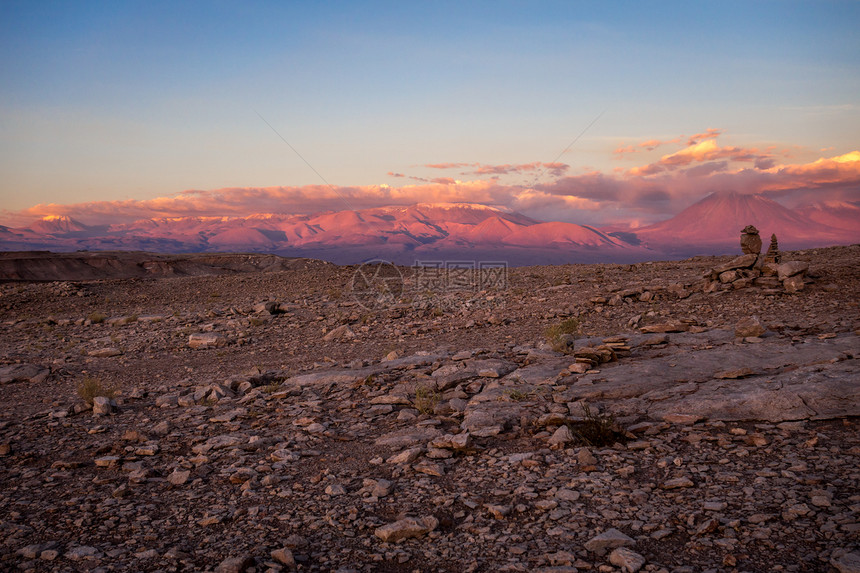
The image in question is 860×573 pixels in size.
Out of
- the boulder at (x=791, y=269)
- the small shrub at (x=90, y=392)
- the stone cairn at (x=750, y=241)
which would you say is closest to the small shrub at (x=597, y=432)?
the small shrub at (x=90, y=392)

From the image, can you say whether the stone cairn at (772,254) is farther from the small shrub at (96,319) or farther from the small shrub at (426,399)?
the small shrub at (96,319)

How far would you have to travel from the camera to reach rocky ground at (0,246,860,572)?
385cm

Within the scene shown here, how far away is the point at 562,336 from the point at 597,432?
13.8 feet

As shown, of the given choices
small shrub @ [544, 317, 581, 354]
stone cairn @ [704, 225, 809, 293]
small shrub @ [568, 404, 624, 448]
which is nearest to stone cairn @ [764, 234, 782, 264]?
stone cairn @ [704, 225, 809, 293]

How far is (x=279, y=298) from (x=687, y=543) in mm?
20182

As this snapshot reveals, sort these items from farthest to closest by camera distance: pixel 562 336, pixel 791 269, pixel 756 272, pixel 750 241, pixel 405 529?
pixel 750 241, pixel 756 272, pixel 791 269, pixel 562 336, pixel 405 529

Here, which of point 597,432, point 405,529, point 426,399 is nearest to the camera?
point 405,529

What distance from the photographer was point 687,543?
370cm

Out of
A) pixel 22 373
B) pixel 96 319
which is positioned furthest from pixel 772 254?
pixel 96 319

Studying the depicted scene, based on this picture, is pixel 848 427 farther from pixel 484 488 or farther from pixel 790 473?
pixel 484 488

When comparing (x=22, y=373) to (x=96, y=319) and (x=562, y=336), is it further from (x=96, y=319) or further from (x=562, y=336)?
(x=562, y=336)

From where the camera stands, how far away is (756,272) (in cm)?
1402

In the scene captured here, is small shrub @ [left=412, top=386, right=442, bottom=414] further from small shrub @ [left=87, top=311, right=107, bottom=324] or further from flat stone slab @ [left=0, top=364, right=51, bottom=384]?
small shrub @ [left=87, top=311, right=107, bottom=324]

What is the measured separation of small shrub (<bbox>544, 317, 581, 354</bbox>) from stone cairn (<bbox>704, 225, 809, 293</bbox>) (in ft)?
17.0
